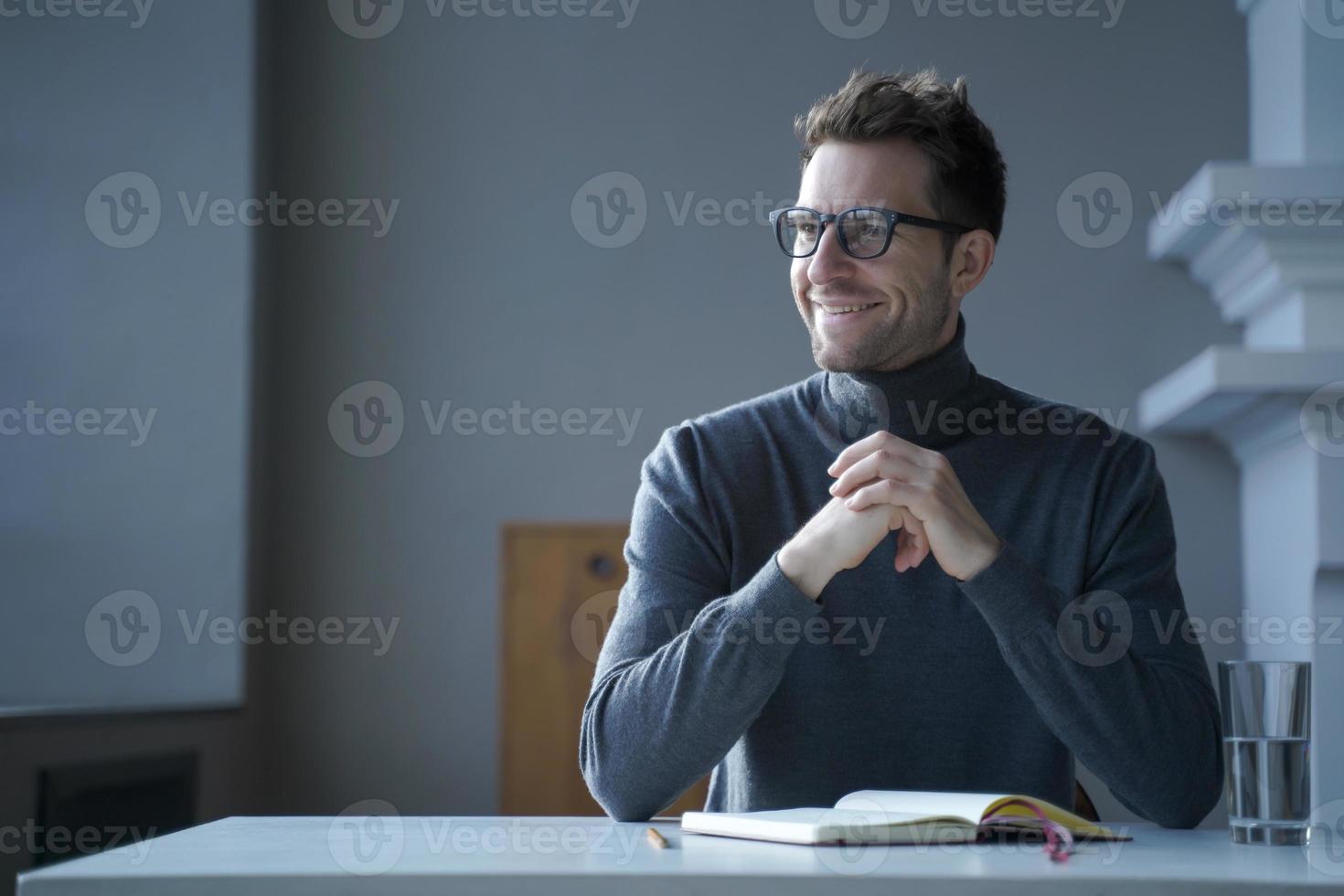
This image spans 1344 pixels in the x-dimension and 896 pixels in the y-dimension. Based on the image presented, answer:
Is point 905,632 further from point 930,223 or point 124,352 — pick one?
point 124,352

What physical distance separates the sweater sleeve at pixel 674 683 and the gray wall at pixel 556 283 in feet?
5.34

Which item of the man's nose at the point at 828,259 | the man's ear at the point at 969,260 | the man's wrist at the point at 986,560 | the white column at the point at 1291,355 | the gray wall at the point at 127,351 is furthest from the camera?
the gray wall at the point at 127,351

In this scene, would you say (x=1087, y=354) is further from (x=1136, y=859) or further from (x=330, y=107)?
(x=1136, y=859)

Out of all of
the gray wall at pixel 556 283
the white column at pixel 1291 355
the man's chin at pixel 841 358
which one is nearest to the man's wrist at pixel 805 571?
the man's chin at pixel 841 358

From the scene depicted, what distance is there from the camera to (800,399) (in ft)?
5.60

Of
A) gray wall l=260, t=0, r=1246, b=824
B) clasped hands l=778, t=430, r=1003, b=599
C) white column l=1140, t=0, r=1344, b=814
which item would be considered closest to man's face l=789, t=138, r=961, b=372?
clasped hands l=778, t=430, r=1003, b=599

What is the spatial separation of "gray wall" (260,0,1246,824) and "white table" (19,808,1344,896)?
202 centimetres

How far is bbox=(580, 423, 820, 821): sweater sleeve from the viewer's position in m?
1.27

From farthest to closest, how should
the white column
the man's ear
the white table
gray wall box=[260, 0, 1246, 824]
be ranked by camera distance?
gray wall box=[260, 0, 1246, 824] → the white column → the man's ear → the white table

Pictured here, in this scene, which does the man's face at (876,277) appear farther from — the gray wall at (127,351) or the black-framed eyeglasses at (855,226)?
the gray wall at (127,351)

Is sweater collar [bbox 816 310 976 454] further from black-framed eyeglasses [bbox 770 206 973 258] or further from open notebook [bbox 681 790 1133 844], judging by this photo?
open notebook [bbox 681 790 1133 844]

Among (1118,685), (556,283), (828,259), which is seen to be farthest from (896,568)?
(556,283)

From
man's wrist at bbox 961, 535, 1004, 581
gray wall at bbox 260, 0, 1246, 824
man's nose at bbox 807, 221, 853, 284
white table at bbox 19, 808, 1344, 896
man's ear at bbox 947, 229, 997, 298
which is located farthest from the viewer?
gray wall at bbox 260, 0, 1246, 824

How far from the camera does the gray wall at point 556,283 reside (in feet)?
10.1
